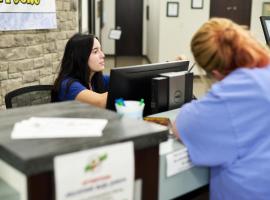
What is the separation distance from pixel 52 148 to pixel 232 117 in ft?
2.02

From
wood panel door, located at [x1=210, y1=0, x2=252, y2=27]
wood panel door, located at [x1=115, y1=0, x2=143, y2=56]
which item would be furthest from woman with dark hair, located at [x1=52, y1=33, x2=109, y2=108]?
wood panel door, located at [x1=115, y1=0, x2=143, y2=56]

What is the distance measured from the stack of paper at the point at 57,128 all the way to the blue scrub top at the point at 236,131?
337 mm

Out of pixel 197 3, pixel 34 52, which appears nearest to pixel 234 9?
pixel 197 3

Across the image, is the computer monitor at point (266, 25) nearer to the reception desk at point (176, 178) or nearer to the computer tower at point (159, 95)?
the computer tower at point (159, 95)

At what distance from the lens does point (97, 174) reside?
111 centimetres

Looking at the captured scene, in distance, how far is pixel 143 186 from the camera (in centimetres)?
123

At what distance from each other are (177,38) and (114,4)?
10.4 feet

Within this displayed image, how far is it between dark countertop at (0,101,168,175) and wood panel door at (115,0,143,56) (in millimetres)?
9043

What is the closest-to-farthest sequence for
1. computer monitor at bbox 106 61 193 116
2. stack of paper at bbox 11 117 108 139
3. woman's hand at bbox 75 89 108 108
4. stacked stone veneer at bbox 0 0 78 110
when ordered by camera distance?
stack of paper at bbox 11 117 108 139 < computer monitor at bbox 106 61 193 116 < woman's hand at bbox 75 89 108 108 < stacked stone veneer at bbox 0 0 78 110

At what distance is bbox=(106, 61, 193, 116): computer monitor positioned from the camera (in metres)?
1.89

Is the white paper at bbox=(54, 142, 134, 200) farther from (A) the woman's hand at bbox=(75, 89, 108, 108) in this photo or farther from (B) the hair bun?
(A) the woman's hand at bbox=(75, 89, 108, 108)

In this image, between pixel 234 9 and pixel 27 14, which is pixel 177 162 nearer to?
pixel 27 14

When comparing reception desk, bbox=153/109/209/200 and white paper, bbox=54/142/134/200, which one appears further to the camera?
reception desk, bbox=153/109/209/200

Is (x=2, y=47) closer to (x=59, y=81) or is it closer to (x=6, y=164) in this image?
(x=59, y=81)
